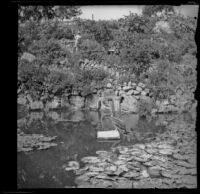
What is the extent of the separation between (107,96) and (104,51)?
1.30 feet

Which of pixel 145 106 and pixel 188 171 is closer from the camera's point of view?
pixel 188 171

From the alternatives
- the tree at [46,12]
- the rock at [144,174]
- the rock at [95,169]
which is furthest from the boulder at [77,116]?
the tree at [46,12]

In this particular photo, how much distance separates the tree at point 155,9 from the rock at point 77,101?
92cm

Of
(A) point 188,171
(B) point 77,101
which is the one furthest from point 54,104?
(A) point 188,171

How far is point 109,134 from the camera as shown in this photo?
2.89 metres

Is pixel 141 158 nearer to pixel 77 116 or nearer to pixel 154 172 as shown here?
pixel 154 172

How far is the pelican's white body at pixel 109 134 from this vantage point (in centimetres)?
289

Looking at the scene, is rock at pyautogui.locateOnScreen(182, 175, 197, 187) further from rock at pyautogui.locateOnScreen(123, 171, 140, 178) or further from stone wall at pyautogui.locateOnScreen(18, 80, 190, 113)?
stone wall at pyautogui.locateOnScreen(18, 80, 190, 113)

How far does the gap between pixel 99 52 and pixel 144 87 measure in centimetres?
50

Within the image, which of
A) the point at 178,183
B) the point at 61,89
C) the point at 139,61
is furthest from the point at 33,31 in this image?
the point at 178,183

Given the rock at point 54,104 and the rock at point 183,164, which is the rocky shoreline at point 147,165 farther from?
the rock at point 54,104

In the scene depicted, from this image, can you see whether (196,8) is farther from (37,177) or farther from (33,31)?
(37,177)

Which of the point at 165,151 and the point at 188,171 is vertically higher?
the point at 165,151

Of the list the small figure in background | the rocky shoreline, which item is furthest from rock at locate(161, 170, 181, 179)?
the small figure in background
